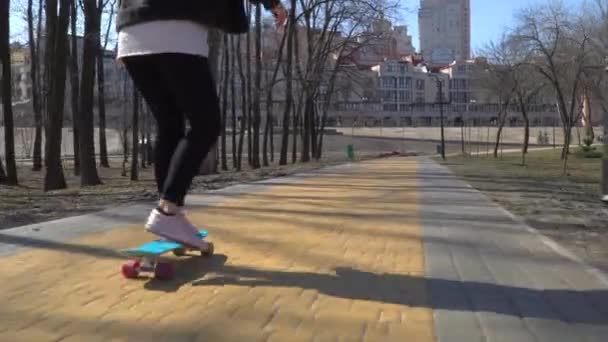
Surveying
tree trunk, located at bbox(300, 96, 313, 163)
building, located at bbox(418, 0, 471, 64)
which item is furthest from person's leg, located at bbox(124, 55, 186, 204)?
building, located at bbox(418, 0, 471, 64)

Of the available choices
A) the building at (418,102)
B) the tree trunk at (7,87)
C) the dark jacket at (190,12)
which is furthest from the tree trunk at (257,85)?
the building at (418,102)

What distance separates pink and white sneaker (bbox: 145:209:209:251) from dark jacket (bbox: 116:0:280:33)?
1.18 meters

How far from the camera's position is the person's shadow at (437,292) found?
12.1 ft

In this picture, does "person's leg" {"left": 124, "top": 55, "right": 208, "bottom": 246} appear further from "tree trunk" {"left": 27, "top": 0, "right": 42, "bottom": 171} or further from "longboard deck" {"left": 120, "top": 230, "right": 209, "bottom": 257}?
"tree trunk" {"left": 27, "top": 0, "right": 42, "bottom": 171}

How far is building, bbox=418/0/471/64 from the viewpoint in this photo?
190 meters

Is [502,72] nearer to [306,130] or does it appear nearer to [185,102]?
[306,130]

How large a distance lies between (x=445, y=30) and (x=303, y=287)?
641 feet

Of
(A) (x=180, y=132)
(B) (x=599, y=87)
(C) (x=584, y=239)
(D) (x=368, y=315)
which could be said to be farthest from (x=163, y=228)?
(B) (x=599, y=87)

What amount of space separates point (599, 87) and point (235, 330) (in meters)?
53.4

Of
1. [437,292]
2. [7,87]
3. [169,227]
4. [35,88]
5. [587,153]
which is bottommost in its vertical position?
[587,153]

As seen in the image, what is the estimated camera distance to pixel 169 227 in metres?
4.21

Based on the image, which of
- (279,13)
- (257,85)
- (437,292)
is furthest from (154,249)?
(257,85)

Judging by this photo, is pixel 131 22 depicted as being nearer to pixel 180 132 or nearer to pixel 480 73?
pixel 180 132

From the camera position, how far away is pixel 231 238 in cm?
568
